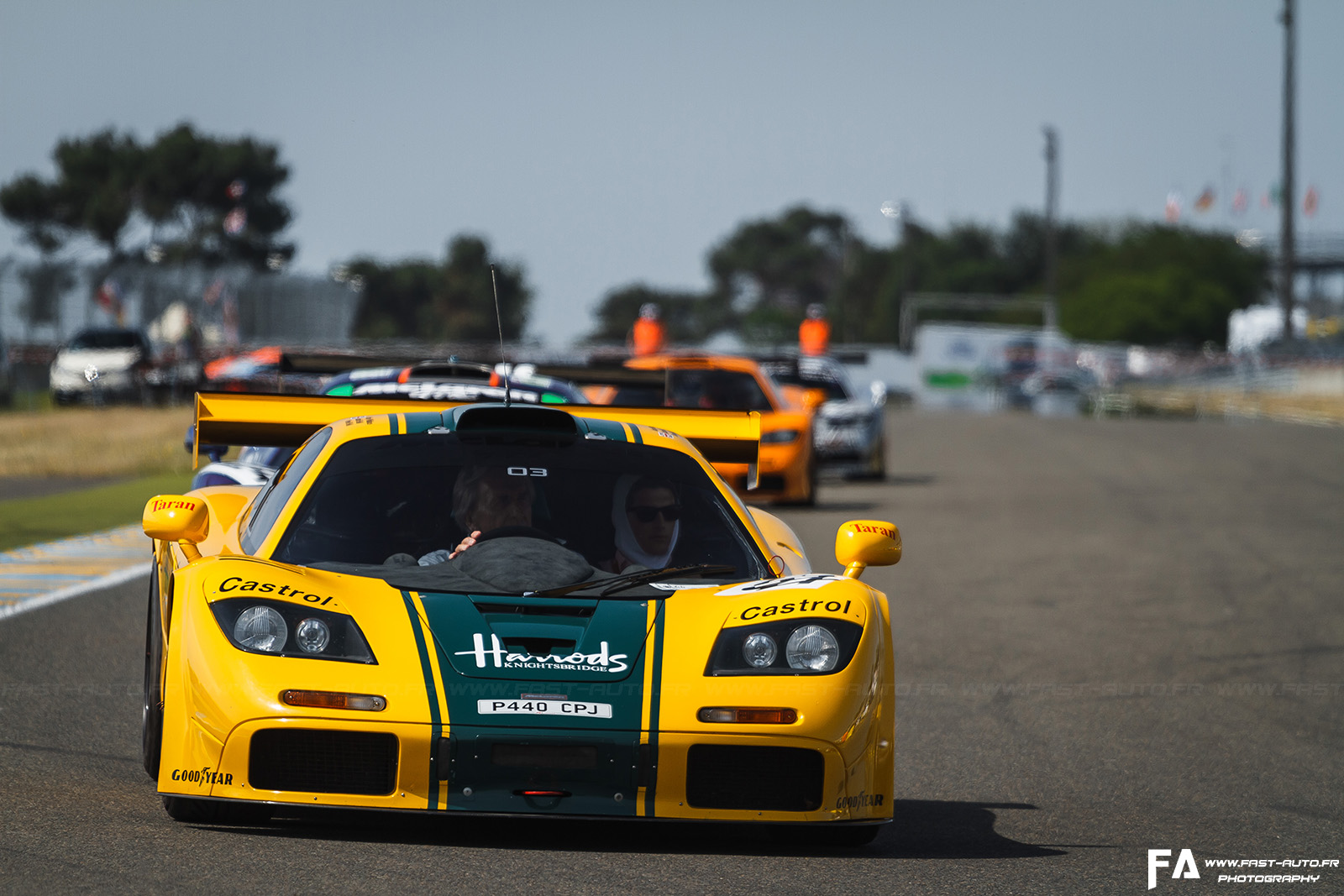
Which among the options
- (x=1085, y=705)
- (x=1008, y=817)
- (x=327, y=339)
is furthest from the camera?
(x=327, y=339)

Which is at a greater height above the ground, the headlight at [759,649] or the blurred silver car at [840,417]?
the headlight at [759,649]

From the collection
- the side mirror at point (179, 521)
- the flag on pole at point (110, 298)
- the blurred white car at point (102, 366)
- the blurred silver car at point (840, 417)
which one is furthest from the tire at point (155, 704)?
the flag on pole at point (110, 298)

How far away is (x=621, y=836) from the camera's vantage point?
525 centimetres

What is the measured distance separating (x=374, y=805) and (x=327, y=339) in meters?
39.4

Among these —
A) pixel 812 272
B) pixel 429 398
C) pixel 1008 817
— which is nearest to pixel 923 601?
pixel 429 398

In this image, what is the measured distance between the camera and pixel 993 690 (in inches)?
329

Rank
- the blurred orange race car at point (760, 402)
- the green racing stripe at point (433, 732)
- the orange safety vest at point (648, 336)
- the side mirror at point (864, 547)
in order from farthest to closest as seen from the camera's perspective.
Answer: the orange safety vest at point (648, 336) < the blurred orange race car at point (760, 402) < the side mirror at point (864, 547) < the green racing stripe at point (433, 732)

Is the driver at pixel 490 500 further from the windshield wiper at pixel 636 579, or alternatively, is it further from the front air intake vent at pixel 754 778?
the front air intake vent at pixel 754 778

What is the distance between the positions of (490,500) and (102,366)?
2927 centimetres

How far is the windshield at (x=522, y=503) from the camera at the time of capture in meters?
5.73

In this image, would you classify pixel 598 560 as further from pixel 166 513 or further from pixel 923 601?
pixel 923 601

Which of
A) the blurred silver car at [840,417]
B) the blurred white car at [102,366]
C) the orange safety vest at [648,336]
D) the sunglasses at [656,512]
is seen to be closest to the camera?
the sunglasses at [656,512]

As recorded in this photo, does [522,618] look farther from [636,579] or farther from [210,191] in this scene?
[210,191]

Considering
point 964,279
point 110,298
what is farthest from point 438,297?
point 110,298
